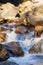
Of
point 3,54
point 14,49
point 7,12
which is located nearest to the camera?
point 3,54

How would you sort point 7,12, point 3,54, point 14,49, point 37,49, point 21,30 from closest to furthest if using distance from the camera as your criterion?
point 3,54, point 14,49, point 37,49, point 21,30, point 7,12

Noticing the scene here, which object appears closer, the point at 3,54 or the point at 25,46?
the point at 3,54

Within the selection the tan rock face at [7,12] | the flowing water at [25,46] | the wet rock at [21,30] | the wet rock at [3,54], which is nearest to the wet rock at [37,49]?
the flowing water at [25,46]

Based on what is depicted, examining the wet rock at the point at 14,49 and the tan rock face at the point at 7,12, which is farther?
the tan rock face at the point at 7,12

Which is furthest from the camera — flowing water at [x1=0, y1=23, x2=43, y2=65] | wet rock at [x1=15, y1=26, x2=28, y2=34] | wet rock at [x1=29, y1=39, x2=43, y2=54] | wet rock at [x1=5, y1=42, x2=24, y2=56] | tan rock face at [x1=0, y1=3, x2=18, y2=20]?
tan rock face at [x1=0, y1=3, x2=18, y2=20]

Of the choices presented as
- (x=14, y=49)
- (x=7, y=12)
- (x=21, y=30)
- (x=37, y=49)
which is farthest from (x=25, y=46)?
(x=7, y=12)

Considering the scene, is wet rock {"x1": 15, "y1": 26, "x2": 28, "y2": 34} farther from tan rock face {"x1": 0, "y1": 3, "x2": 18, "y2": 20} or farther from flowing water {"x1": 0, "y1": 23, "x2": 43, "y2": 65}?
tan rock face {"x1": 0, "y1": 3, "x2": 18, "y2": 20}

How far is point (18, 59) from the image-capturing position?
26.0ft

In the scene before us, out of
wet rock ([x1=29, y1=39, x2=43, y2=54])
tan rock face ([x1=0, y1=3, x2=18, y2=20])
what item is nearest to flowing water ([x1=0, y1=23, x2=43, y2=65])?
wet rock ([x1=29, y1=39, x2=43, y2=54])

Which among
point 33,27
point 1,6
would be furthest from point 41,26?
point 1,6

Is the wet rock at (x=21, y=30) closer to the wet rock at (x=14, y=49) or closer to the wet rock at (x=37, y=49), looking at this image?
the wet rock at (x=37, y=49)

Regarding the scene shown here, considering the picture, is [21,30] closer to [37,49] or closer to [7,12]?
[37,49]

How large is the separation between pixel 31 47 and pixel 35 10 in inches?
133

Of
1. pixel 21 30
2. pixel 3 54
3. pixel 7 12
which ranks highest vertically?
pixel 7 12
